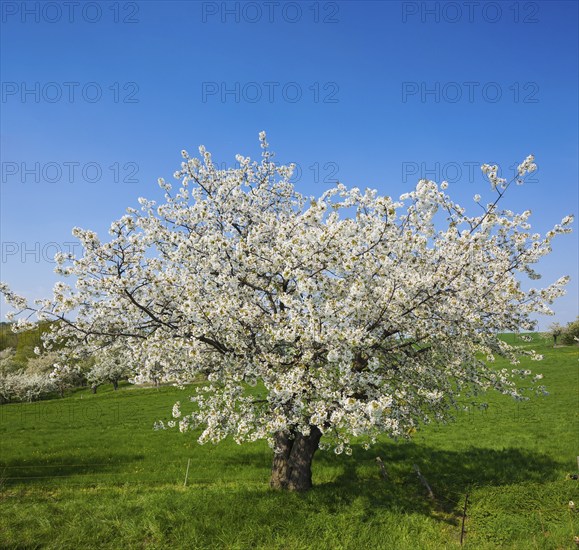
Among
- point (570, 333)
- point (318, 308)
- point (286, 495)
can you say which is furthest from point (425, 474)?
point (570, 333)

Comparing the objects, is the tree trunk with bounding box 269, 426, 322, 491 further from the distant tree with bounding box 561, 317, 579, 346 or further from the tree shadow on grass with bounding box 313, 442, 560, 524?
the distant tree with bounding box 561, 317, 579, 346

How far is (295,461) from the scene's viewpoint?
15953 millimetres

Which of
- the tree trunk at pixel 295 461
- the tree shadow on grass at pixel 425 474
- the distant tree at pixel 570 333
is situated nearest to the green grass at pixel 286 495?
the tree shadow on grass at pixel 425 474

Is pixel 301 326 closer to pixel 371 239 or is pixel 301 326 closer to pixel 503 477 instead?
pixel 371 239

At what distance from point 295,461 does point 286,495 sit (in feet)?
4.07

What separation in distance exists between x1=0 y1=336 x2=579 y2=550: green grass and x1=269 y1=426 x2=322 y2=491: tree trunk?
2.01 feet

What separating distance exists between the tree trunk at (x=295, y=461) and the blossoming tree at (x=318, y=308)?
8cm

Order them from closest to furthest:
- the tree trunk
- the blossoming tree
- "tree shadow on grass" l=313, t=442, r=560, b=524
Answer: the blossoming tree, "tree shadow on grass" l=313, t=442, r=560, b=524, the tree trunk

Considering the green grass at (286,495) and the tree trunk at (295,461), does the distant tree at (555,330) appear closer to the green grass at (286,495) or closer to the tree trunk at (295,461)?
the green grass at (286,495)

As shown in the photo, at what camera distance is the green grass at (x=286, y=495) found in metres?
12.9

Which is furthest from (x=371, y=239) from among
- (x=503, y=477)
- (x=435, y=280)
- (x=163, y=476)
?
(x=163, y=476)

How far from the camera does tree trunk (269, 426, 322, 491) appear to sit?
15.7 meters

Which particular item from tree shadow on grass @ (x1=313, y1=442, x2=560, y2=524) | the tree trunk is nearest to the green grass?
tree shadow on grass @ (x1=313, y1=442, x2=560, y2=524)

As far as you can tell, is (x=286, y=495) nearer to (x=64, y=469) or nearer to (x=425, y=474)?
(x=425, y=474)
